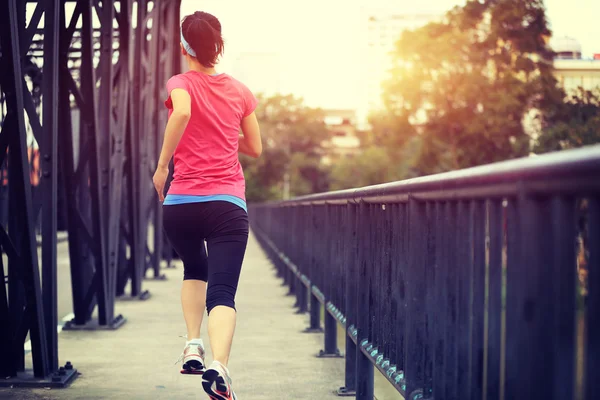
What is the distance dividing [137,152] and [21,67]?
249 inches

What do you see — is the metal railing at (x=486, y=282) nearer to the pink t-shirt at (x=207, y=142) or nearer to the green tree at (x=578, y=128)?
the pink t-shirt at (x=207, y=142)

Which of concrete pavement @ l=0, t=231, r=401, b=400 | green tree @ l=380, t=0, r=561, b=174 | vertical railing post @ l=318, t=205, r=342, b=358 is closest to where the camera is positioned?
concrete pavement @ l=0, t=231, r=401, b=400

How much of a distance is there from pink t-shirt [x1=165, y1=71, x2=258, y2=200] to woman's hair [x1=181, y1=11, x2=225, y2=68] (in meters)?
0.09

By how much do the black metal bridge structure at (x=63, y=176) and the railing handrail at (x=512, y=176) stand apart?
8.45ft

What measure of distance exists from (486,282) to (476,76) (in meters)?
42.8

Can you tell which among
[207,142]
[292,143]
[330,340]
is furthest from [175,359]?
[292,143]

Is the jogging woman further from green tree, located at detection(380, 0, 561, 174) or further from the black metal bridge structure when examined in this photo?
green tree, located at detection(380, 0, 561, 174)

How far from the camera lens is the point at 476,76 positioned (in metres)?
44.4

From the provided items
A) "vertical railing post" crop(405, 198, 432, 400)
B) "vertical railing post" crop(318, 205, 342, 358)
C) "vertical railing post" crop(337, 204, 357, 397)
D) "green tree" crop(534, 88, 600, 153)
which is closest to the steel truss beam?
"vertical railing post" crop(337, 204, 357, 397)

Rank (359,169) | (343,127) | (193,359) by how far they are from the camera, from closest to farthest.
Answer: (193,359), (359,169), (343,127)

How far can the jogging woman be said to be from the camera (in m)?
4.59

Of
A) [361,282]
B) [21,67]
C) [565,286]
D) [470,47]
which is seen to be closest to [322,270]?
[361,282]

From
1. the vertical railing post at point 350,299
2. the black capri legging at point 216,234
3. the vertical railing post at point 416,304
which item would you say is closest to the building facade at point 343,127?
the vertical railing post at point 350,299

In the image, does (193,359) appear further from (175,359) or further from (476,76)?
(476,76)
